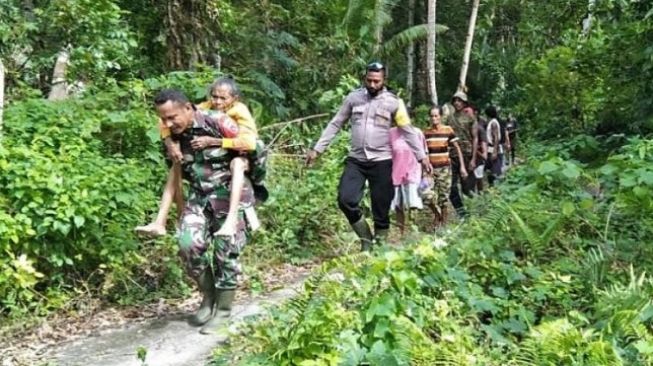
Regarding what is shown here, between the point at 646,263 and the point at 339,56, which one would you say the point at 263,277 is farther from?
the point at 339,56

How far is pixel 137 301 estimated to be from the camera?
232 inches

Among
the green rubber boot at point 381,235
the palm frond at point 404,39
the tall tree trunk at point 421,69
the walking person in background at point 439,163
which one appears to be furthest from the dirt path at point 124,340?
the tall tree trunk at point 421,69

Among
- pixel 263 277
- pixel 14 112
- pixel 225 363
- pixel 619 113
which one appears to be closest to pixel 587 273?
pixel 225 363

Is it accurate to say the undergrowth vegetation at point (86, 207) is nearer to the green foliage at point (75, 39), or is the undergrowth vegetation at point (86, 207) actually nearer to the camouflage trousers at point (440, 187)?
the green foliage at point (75, 39)

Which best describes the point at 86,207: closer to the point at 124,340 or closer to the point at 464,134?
the point at 124,340

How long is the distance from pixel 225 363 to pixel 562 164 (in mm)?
3630

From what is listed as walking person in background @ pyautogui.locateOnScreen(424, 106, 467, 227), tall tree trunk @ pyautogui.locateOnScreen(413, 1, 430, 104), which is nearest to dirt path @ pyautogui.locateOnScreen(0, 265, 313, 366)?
walking person in background @ pyautogui.locateOnScreen(424, 106, 467, 227)

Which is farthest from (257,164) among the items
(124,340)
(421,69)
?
(421,69)

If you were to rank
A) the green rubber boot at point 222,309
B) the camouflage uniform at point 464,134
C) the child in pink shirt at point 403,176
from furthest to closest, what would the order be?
1. the camouflage uniform at point 464,134
2. the child in pink shirt at point 403,176
3. the green rubber boot at point 222,309

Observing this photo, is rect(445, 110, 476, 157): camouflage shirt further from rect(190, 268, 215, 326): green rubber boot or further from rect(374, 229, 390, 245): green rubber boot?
rect(190, 268, 215, 326): green rubber boot

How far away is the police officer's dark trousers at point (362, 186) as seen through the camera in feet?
21.6

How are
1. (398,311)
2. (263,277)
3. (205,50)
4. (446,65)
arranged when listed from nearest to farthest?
(398,311) < (263,277) < (205,50) < (446,65)

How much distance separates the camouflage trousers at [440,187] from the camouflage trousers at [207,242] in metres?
4.14

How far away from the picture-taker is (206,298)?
516 centimetres
